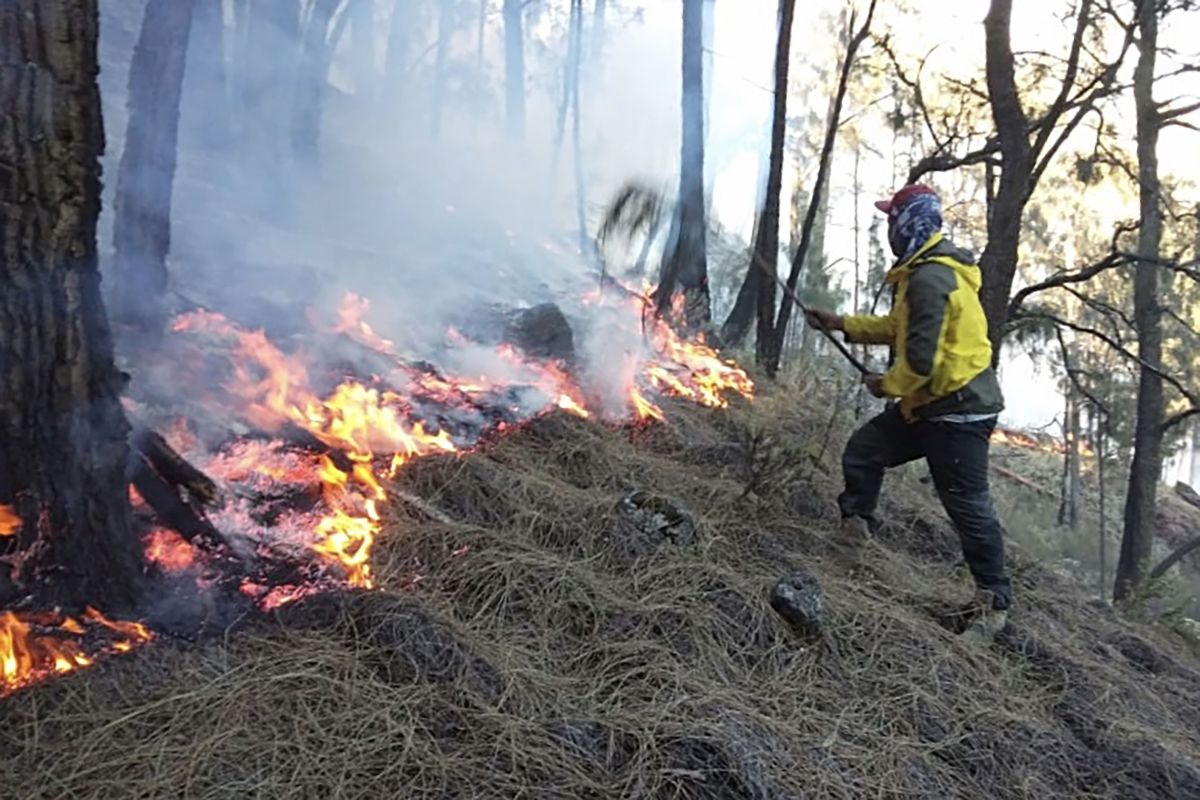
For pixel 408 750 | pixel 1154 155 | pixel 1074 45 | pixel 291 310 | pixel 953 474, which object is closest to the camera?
pixel 408 750

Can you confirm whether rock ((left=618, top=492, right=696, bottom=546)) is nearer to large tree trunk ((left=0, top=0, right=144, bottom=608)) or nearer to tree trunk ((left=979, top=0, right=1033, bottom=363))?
large tree trunk ((left=0, top=0, right=144, bottom=608))

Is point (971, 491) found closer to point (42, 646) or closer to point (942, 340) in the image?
point (942, 340)

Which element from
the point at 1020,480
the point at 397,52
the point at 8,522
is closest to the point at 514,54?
the point at 397,52

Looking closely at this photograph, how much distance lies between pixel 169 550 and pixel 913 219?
3.57m

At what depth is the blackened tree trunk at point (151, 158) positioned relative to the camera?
5.56 m

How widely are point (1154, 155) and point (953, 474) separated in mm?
7619

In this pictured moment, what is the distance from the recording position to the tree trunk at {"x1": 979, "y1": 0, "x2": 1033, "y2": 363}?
20.7ft

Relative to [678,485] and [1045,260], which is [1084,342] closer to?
[1045,260]

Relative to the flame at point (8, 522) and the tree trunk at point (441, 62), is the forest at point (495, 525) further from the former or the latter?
the tree trunk at point (441, 62)

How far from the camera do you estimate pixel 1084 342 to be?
1864 cm

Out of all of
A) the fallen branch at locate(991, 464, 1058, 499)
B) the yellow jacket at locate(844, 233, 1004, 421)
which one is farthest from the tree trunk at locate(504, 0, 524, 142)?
the yellow jacket at locate(844, 233, 1004, 421)

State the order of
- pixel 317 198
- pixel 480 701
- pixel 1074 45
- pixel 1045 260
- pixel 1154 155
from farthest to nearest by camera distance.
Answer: pixel 1045 260, pixel 317 198, pixel 1154 155, pixel 1074 45, pixel 480 701

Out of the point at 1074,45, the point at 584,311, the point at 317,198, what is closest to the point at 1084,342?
the point at 1074,45

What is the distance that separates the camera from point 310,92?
12812 mm
